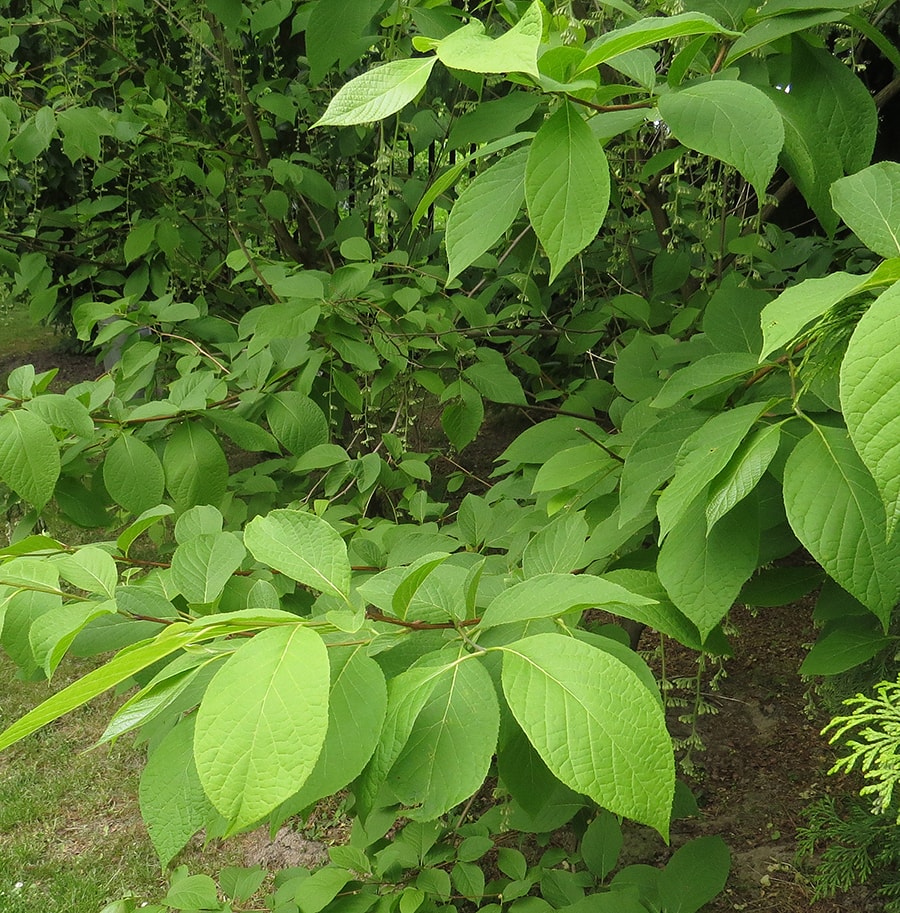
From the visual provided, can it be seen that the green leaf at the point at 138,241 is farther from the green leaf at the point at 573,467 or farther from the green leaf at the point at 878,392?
the green leaf at the point at 878,392

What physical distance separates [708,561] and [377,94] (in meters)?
0.61

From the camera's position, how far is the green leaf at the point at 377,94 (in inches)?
29.9

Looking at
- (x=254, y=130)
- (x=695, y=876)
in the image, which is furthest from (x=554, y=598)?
(x=254, y=130)

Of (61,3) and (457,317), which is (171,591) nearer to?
(457,317)

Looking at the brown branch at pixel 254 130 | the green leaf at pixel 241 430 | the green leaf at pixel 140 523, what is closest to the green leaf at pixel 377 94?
the green leaf at pixel 140 523

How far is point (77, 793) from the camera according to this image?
372 cm

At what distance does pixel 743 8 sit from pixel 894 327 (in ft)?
2.20

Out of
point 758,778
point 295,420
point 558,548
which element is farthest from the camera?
point 758,778

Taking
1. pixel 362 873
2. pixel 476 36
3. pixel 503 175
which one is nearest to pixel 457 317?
pixel 362 873

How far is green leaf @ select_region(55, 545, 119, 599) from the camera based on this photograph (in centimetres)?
105

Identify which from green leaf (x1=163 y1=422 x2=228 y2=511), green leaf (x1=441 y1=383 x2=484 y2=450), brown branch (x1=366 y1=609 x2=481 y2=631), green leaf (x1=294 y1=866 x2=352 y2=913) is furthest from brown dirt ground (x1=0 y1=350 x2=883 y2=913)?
brown branch (x1=366 y1=609 x2=481 y2=631)

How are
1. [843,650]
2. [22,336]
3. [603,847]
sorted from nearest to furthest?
[843,650]
[603,847]
[22,336]

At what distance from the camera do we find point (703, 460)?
0.95 metres

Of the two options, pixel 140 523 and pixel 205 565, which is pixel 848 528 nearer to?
pixel 205 565
